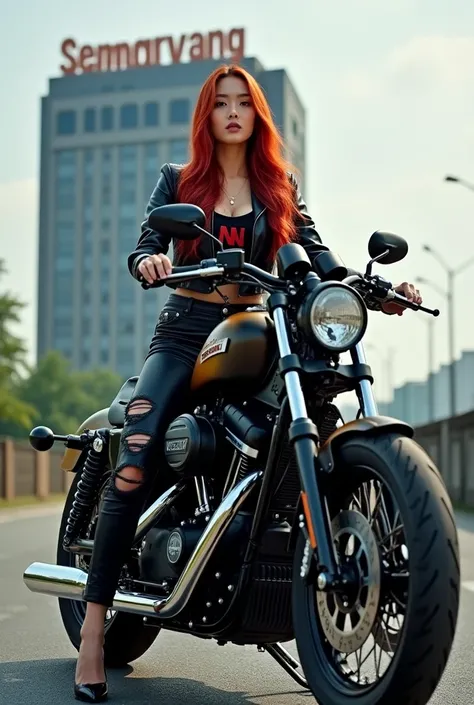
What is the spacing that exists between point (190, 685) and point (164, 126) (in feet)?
474

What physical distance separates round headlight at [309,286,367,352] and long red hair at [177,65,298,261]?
0.98m

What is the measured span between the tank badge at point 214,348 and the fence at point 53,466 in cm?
3683

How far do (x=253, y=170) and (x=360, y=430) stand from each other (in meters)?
1.68

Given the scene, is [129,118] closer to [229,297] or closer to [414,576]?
[229,297]

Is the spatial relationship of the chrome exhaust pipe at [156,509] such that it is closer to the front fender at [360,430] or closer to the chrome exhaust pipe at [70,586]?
the chrome exhaust pipe at [70,586]

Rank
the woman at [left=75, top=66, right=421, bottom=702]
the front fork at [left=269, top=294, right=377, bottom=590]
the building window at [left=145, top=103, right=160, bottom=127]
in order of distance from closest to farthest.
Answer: the front fork at [left=269, top=294, right=377, bottom=590], the woman at [left=75, top=66, right=421, bottom=702], the building window at [left=145, top=103, right=160, bottom=127]

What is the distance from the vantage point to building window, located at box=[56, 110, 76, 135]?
15100 centimetres

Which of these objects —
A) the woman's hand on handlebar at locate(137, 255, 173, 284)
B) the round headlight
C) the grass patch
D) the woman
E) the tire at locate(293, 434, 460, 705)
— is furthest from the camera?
the grass patch

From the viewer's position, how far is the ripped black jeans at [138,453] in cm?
475

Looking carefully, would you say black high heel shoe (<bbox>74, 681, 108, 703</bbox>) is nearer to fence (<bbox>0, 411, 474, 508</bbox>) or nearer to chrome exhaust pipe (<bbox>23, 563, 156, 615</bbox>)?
chrome exhaust pipe (<bbox>23, 563, 156, 615</bbox>)

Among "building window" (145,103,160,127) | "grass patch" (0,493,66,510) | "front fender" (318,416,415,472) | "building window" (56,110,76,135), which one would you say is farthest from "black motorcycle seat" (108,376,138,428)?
"building window" (56,110,76,135)

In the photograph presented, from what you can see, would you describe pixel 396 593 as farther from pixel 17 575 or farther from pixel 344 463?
pixel 17 575

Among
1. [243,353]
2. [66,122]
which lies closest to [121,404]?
[243,353]

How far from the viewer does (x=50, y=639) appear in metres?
6.57
